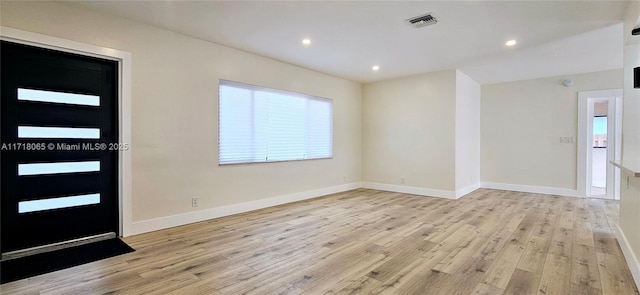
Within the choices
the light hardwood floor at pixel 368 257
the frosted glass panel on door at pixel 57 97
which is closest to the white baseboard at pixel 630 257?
the light hardwood floor at pixel 368 257

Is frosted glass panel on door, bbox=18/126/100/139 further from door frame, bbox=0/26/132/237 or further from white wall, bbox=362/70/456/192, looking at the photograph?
white wall, bbox=362/70/456/192

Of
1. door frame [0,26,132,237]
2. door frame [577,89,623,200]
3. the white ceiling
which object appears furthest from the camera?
door frame [577,89,623,200]

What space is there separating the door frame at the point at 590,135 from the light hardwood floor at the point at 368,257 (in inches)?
61.5

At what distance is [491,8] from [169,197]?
13.9 feet

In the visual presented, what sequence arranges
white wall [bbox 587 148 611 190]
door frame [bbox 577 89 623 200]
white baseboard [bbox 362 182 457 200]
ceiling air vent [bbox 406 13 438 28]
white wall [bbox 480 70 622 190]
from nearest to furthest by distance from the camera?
ceiling air vent [bbox 406 13 438 28]
door frame [bbox 577 89 623 200]
white baseboard [bbox 362 182 457 200]
white wall [bbox 480 70 622 190]
white wall [bbox 587 148 611 190]

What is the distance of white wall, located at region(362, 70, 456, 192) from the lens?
18.5 feet

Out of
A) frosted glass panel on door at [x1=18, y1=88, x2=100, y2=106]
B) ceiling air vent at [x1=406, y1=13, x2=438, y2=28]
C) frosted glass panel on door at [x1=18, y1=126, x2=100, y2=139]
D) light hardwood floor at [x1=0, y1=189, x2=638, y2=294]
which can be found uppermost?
ceiling air vent at [x1=406, y1=13, x2=438, y2=28]

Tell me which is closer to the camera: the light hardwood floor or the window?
the light hardwood floor

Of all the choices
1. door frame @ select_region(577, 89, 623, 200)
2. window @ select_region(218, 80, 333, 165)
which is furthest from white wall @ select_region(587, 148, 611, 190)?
window @ select_region(218, 80, 333, 165)

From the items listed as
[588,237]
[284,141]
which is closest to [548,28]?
[588,237]

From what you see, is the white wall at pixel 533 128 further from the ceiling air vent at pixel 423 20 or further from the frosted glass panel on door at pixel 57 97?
the frosted glass panel on door at pixel 57 97

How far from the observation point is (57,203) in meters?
3.05

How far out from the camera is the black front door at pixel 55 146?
9.07 ft

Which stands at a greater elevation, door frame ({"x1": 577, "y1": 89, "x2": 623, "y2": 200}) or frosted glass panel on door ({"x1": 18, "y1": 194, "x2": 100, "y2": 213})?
door frame ({"x1": 577, "y1": 89, "x2": 623, "y2": 200})
